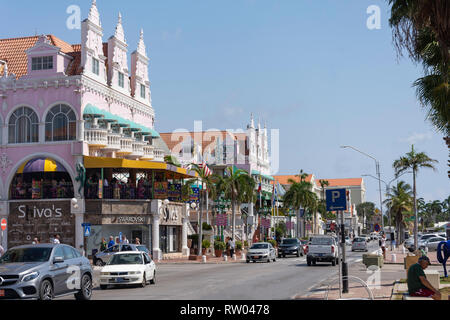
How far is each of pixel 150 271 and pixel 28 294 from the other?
339 inches

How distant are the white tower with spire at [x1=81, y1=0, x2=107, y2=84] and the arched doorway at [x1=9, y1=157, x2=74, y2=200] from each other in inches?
291

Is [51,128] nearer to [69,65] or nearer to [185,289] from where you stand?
[69,65]

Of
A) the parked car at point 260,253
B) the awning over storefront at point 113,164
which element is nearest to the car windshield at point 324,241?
the parked car at point 260,253

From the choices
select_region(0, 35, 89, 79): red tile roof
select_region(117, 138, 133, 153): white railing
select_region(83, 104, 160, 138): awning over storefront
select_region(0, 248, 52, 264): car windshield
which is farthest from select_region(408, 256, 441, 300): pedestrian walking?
select_region(0, 35, 89, 79): red tile roof

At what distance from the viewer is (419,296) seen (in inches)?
514

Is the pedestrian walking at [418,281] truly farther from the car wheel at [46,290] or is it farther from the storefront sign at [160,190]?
the storefront sign at [160,190]

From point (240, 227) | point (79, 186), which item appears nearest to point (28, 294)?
point (79, 186)

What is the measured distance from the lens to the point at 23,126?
46281mm

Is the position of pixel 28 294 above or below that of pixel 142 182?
below

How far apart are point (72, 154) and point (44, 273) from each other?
98.3 feet

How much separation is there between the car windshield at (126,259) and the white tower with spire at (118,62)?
27.8 m

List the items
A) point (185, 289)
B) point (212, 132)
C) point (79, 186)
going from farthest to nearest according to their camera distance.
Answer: point (212, 132) < point (79, 186) < point (185, 289)

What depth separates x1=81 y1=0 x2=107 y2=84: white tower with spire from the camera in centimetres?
4538

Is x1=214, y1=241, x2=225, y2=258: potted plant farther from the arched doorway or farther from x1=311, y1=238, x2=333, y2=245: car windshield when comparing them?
x1=311, y1=238, x2=333, y2=245: car windshield
